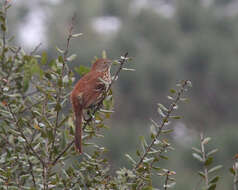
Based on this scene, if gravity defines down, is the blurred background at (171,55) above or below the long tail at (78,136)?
above

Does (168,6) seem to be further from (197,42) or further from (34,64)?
(34,64)

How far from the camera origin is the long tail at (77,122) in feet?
9.85

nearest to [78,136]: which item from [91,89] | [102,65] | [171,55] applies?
[91,89]

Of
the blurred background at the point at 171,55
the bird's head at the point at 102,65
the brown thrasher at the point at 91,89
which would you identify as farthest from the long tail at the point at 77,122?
the blurred background at the point at 171,55

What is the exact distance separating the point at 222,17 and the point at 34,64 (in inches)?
971

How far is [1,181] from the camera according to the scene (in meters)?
2.68

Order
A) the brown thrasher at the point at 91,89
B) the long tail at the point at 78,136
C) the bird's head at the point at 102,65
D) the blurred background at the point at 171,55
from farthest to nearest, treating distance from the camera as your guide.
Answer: the blurred background at the point at 171,55
the bird's head at the point at 102,65
the brown thrasher at the point at 91,89
the long tail at the point at 78,136

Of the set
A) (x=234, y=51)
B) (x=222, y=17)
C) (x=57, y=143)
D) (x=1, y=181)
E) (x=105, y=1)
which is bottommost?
(x=1, y=181)

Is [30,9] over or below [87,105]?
over

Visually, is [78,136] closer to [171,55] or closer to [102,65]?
[102,65]

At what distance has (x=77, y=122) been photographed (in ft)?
10.8

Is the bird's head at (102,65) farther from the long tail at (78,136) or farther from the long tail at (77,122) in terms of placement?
the long tail at (78,136)

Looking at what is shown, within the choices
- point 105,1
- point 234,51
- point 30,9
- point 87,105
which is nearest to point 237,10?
point 234,51

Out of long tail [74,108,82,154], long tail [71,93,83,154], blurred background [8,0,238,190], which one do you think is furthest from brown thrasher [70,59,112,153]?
blurred background [8,0,238,190]
